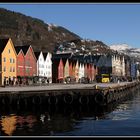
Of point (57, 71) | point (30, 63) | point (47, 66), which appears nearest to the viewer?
point (30, 63)

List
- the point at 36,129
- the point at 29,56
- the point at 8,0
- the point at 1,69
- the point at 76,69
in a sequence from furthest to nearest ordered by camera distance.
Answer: the point at 76,69, the point at 29,56, the point at 1,69, the point at 36,129, the point at 8,0

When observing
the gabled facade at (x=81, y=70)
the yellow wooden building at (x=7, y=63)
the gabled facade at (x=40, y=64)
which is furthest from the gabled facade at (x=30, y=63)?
the gabled facade at (x=81, y=70)

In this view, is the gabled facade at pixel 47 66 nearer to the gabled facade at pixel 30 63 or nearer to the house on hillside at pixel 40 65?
the house on hillside at pixel 40 65

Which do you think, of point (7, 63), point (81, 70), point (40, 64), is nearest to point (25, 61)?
point (7, 63)

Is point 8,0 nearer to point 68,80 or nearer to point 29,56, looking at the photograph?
point 29,56

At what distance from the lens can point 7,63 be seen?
342ft

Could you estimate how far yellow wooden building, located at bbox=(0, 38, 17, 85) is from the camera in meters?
102

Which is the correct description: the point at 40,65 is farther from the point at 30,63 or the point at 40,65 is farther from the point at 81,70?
the point at 81,70

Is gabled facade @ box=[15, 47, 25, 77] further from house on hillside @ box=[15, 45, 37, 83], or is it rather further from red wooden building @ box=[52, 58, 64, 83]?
red wooden building @ box=[52, 58, 64, 83]

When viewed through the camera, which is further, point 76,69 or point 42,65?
point 76,69

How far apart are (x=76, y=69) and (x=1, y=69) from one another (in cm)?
6486

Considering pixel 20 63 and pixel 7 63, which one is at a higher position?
pixel 20 63

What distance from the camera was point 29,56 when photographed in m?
115

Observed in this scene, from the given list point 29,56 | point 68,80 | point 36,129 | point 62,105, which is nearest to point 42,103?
point 62,105
